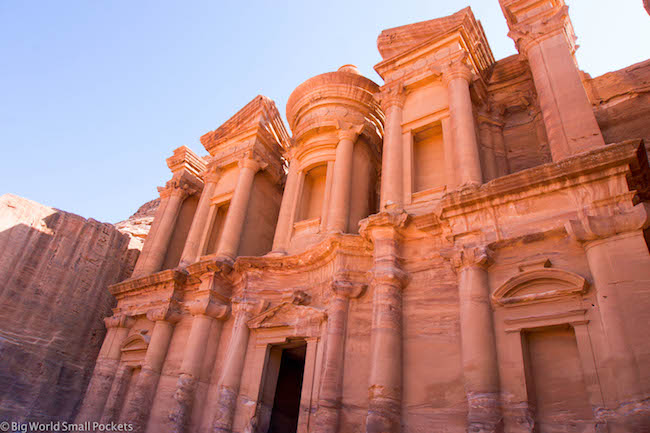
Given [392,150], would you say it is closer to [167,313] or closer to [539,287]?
[539,287]

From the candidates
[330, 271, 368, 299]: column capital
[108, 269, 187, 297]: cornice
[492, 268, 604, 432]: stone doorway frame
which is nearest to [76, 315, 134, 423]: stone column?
[108, 269, 187, 297]: cornice

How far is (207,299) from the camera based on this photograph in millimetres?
12648

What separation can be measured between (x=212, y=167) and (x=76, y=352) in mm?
8701

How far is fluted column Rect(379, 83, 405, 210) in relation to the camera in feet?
34.9

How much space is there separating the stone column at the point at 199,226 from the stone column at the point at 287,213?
3.39 metres

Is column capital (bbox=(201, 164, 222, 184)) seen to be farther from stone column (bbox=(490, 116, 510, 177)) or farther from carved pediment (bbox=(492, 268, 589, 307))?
carved pediment (bbox=(492, 268, 589, 307))

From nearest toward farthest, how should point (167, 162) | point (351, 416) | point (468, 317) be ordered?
point (468, 317) → point (351, 416) → point (167, 162)

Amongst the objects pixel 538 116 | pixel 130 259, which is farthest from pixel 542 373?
pixel 130 259

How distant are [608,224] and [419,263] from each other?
3620 mm

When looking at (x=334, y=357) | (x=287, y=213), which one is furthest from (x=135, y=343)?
(x=334, y=357)

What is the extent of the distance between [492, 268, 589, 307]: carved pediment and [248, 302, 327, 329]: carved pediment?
4429 millimetres

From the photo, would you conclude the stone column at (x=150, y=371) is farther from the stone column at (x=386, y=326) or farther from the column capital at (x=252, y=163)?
the stone column at (x=386, y=326)

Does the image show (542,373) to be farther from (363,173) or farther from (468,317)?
(363,173)

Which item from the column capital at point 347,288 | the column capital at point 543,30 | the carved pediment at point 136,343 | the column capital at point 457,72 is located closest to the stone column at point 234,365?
the column capital at point 347,288
